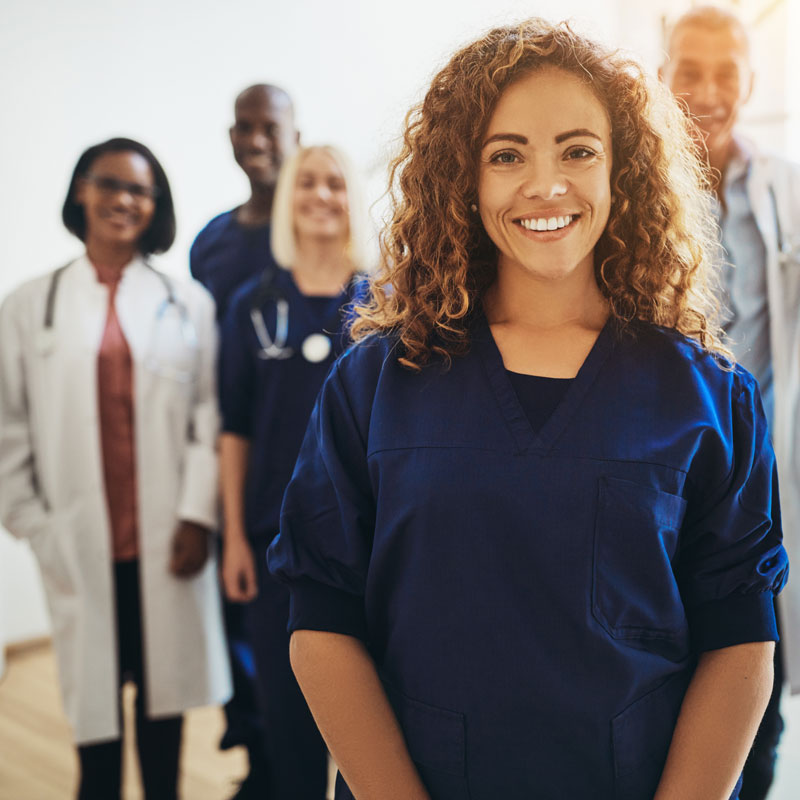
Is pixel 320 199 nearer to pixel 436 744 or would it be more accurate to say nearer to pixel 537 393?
pixel 537 393

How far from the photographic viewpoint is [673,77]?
1.72 m

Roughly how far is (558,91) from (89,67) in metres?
2.85

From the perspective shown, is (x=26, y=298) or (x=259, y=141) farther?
(x=259, y=141)

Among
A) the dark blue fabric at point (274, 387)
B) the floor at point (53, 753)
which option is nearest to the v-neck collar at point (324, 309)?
the dark blue fabric at point (274, 387)

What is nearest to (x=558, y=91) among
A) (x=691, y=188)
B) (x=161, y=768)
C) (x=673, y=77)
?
(x=691, y=188)

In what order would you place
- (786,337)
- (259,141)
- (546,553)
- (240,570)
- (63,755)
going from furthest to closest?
1. (63,755)
2. (259,141)
3. (240,570)
4. (786,337)
5. (546,553)

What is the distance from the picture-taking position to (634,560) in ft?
3.00

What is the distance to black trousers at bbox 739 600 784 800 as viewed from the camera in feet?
5.46

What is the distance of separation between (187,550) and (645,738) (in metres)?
1.26

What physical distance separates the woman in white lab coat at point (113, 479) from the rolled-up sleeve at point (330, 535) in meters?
1.02

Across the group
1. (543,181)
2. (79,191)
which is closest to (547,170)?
(543,181)

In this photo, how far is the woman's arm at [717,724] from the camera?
93cm

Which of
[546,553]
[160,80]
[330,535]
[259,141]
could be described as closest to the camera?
[546,553]

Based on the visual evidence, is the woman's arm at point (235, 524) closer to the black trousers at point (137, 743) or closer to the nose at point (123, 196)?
the black trousers at point (137, 743)
